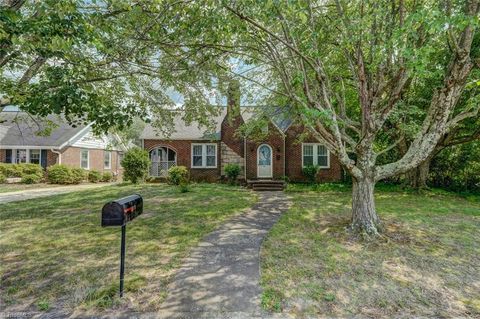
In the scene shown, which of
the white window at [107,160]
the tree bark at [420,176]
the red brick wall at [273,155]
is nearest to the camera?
the tree bark at [420,176]

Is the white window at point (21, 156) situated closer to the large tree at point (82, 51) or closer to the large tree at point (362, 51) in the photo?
the large tree at point (82, 51)

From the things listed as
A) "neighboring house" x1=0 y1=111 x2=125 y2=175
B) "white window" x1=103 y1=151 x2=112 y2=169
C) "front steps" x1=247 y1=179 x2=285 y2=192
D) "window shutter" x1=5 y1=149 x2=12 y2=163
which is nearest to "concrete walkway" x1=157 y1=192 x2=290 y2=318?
"front steps" x1=247 y1=179 x2=285 y2=192

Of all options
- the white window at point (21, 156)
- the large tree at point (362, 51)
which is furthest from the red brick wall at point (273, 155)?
the white window at point (21, 156)

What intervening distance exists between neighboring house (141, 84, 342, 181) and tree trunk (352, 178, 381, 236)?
10557mm

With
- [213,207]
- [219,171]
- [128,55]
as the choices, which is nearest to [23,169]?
[219,171]

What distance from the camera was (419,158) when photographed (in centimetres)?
595

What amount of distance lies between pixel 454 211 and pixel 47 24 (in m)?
12.0

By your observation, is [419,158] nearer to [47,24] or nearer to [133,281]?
[133,281]

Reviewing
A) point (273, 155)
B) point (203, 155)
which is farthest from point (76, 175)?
point (273, 155)

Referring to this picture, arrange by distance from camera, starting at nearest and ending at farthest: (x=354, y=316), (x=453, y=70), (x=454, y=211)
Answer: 1. (x=354, y=316)
2. (x=453, y=70)
3. (x=454, y=211)

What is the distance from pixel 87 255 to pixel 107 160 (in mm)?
20757

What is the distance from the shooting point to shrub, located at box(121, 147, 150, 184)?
16673 mm

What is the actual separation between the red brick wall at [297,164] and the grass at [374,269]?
10.1 m

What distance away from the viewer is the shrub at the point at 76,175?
1805cm
